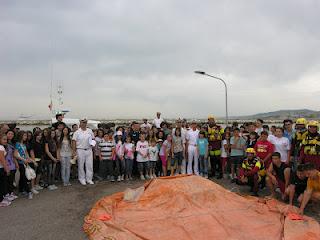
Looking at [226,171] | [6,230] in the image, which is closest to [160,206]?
[6,230]

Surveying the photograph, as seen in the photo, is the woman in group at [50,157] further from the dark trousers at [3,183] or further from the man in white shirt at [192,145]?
the man in white shirt at [192,145]

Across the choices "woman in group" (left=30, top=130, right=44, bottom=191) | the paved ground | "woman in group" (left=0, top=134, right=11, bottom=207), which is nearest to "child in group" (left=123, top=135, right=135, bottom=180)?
the paved ground

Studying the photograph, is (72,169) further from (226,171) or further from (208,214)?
(208,214)

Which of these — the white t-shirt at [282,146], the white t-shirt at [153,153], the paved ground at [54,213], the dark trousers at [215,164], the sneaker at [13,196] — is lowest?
the paved ground at [54,213]

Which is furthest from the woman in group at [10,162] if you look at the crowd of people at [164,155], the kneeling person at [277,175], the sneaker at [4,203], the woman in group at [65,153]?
the kneeling person at [277,175]

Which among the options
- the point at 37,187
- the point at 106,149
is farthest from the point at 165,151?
the point at 37,187

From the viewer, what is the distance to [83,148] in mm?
8172

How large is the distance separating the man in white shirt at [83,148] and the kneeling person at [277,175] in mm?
4402

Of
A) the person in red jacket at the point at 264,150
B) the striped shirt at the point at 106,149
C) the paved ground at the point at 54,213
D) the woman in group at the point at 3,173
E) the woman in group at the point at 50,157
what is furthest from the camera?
the striped shirt at the point at 106,149

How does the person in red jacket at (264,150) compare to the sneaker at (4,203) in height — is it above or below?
above

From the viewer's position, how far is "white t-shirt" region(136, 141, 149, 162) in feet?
28.2

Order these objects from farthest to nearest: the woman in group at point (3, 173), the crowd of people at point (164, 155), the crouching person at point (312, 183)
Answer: the crowd of people at point (164, 155) → the woman in group at point (3, 173) → the crouching person at point (312, 183)

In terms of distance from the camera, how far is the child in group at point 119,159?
28.1 ft

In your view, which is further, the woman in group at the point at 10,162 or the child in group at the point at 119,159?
the child in group at the point at 119,159
